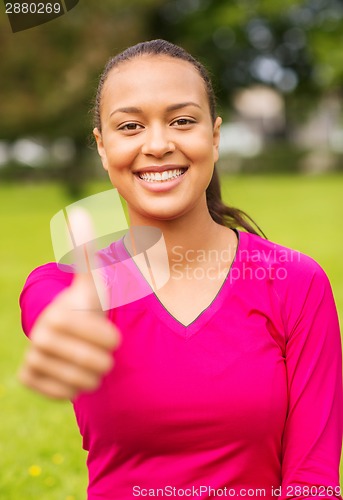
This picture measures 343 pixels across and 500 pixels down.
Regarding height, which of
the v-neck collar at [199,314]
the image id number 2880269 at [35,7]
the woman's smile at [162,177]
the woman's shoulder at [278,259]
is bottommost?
the v-neck collar at [199,314]

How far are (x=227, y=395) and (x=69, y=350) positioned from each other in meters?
0.87

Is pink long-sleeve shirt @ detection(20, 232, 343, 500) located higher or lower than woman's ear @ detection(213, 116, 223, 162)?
lower

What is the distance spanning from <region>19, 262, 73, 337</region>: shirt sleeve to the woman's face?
1.02ft

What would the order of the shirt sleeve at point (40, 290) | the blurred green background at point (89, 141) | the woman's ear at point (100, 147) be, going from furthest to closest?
the blurred green background at point (89, 141), the woman's ear at point (100, 147), the shirt sleeve at point (40, 290)

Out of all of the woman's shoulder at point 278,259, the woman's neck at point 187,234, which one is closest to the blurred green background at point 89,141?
the woman's neck at point 187,234

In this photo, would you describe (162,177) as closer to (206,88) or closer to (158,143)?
(158,143)

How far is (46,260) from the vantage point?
11680 millimetres

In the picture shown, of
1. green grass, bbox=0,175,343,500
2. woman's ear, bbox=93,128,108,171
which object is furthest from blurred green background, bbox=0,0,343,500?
woman's ear, bbox=93,128,108,171

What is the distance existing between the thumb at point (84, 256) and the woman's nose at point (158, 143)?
0.49 m

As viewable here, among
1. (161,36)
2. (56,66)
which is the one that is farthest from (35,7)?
(161,36)

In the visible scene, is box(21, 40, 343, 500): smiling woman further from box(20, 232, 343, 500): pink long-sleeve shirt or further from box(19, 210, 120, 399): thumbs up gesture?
box(19, 210, 120, 399): thumbs up gesture

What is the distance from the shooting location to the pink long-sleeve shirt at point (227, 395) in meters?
1.97

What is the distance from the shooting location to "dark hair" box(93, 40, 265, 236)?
6.95ft
